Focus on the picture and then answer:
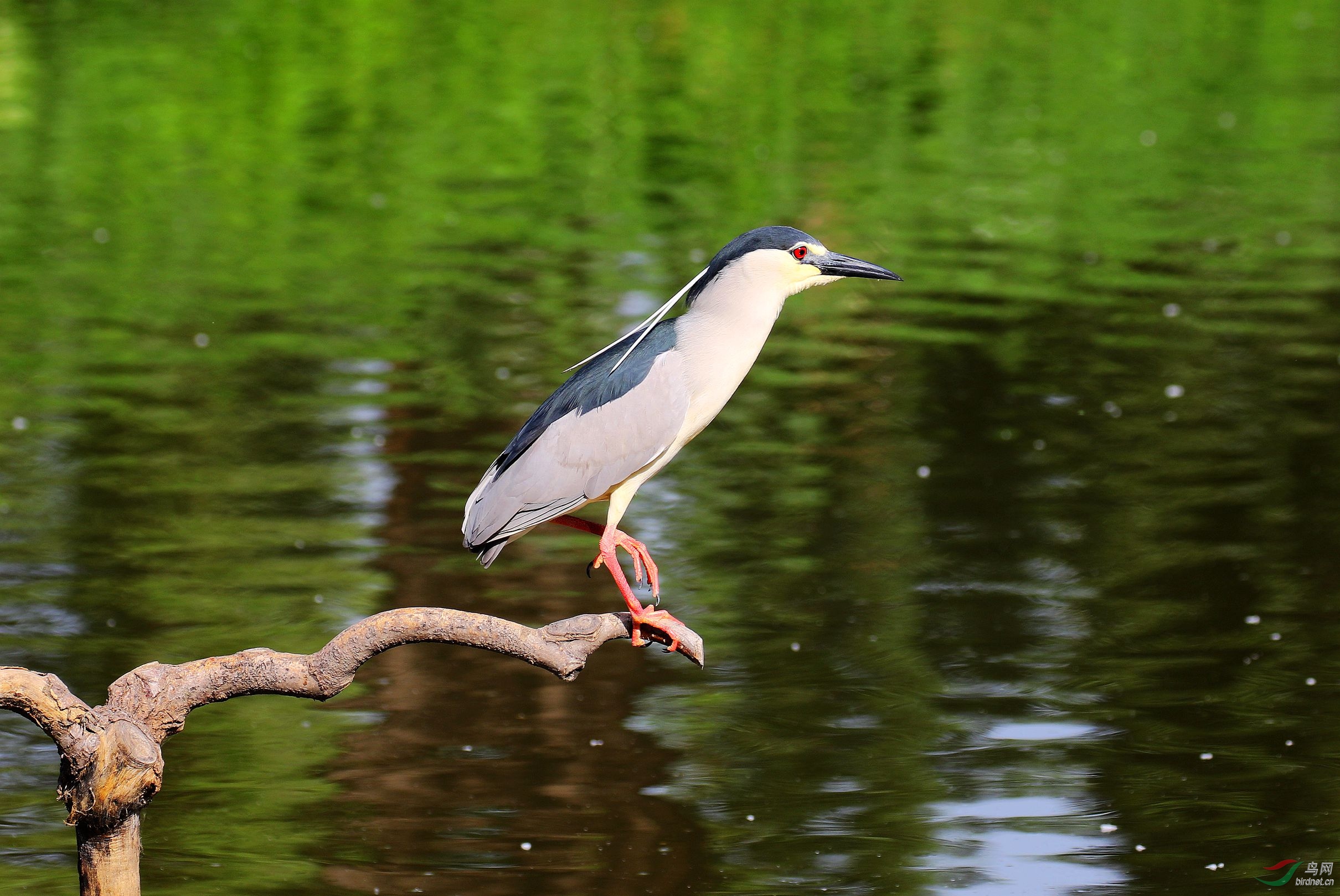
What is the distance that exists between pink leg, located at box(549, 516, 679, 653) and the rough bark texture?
0.80ft

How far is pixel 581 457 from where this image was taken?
4.81m

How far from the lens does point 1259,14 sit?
1052 inches

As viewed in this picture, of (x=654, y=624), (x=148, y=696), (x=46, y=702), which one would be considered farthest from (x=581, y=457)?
(x=46, y=702)

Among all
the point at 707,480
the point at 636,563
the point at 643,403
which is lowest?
the point at 707,480

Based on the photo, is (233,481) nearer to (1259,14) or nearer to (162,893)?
(162,893)

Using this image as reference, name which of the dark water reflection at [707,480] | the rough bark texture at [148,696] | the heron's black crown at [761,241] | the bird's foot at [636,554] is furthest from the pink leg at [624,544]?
the dark water reflection at [707,480]

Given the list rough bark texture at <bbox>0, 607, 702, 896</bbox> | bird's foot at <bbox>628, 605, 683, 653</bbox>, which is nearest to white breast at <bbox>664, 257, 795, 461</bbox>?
bird's foot at <bbox>628, 605, 683, 653</bbox>

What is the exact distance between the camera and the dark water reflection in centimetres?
692

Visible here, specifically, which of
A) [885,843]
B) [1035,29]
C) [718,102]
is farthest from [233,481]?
[1035,29]

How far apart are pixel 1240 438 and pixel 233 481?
5784 mm

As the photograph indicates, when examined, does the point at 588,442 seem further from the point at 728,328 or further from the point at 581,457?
the point at 728,328

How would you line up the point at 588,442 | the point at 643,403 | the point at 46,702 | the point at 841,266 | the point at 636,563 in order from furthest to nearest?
the point at 636,563
the point at 588,442
the point at 643,403
the point at 841,266
the point at 46,702

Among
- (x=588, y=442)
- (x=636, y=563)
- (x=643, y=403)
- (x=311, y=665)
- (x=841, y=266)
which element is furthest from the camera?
(x=636, y=563)

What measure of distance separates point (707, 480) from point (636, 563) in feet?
18.4
